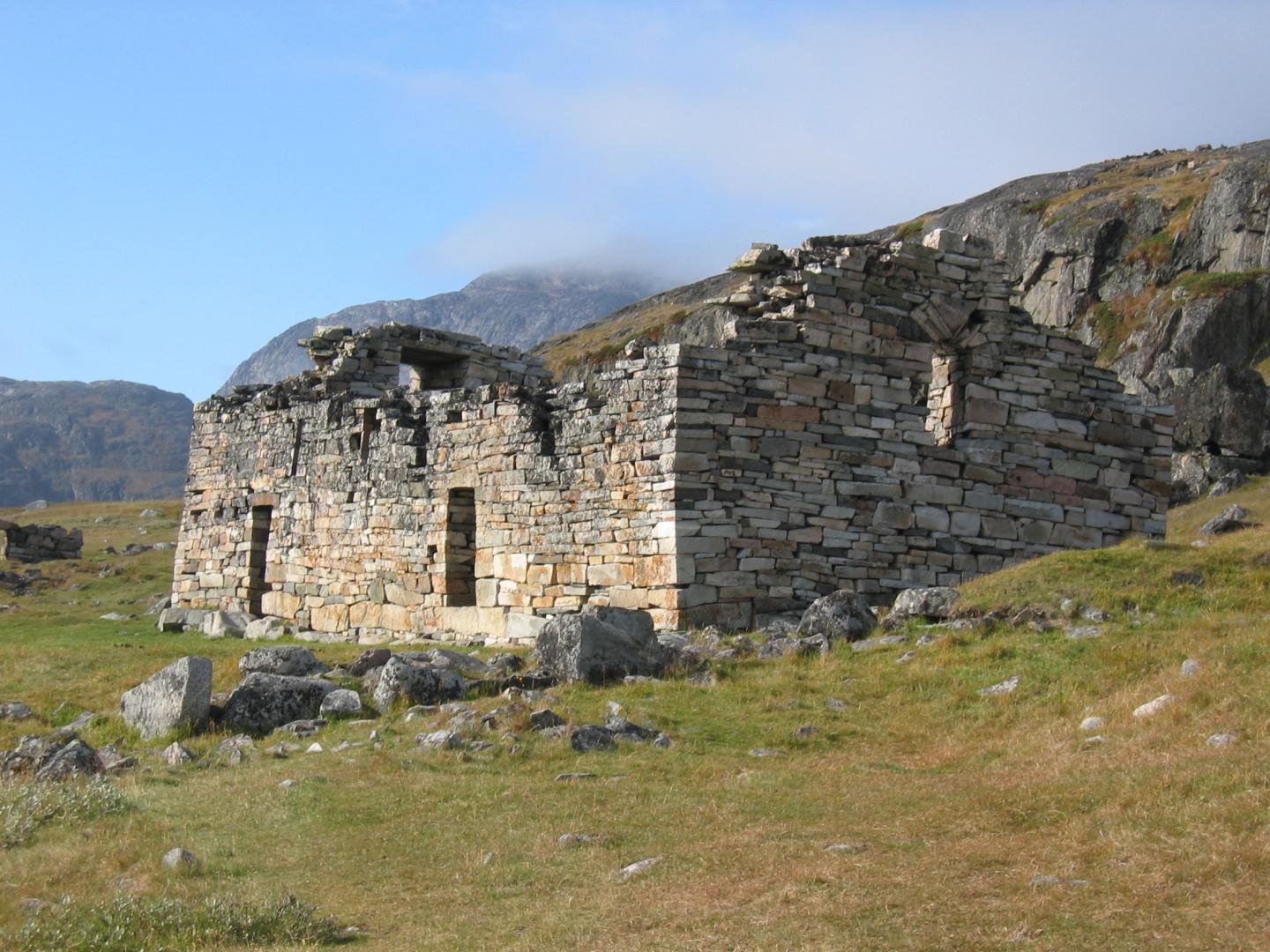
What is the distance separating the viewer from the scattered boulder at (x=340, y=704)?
39.3ft

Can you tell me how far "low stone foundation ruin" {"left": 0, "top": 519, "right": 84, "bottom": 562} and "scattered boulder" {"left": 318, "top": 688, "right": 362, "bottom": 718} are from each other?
2753 cm

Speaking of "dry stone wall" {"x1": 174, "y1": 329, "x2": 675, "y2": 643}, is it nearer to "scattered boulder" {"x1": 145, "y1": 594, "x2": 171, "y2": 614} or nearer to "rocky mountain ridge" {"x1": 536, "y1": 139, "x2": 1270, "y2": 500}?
"scattered boulder" {"x1": 145, "y1": 594, "x2": 171, "y2": 614}

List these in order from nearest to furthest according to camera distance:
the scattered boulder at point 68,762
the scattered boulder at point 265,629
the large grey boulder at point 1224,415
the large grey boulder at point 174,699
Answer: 1. the scattered boulder at point 68,762
2. the large grey boulder at point 174,699
3. the scattered boulder at point 265,629
4. the large grey boulder at point 1224,415

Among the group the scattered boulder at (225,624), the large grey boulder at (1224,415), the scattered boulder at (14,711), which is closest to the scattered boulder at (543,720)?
the scattered boulder at (14,711)

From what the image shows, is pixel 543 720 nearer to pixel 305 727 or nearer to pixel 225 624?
pixel 305 727

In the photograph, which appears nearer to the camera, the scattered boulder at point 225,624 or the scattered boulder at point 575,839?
the scattered boulder at point 575,839

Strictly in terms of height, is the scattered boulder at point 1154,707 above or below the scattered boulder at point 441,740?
above

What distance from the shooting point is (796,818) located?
800 cm

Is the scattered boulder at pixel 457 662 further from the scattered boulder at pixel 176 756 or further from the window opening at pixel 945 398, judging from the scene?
the window opening at pixel 945 398

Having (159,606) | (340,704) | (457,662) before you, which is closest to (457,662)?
(457,662)

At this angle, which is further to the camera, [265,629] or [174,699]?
[265,629]

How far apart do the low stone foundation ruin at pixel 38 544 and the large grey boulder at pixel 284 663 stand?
25615mm

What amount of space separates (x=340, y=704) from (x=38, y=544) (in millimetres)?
28791

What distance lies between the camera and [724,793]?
8750mm
